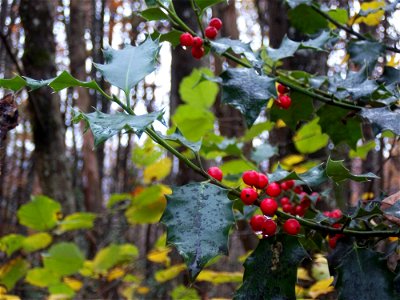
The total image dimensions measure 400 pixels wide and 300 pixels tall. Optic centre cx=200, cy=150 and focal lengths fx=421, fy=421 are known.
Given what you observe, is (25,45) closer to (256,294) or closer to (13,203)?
(256,294)

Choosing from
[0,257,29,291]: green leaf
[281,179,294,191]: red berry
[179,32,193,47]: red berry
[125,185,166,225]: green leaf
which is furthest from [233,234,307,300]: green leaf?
[0,257,29,291]: green leaf

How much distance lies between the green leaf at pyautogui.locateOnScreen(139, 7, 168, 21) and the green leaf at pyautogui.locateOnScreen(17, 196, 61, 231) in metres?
1.08

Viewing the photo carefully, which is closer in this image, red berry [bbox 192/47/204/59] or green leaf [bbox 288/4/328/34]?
red berry [bbox 192/47/204/59]

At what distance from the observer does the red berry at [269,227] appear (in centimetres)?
76

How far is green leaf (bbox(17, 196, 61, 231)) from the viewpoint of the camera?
1761 mm

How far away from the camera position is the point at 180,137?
777 mm

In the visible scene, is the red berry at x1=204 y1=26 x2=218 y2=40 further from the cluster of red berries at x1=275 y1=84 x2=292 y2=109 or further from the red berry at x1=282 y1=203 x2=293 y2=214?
the red berry at x1=282 y1=203 x2=293 y2=214

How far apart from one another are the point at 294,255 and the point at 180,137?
29cm

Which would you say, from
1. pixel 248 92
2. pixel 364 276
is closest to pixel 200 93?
pixel 248 92

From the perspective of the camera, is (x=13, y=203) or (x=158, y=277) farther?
(x=13, y=203)

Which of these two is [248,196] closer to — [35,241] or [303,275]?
[303,275]

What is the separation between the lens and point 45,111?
2.92m

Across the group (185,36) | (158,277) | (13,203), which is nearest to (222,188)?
(185,36)

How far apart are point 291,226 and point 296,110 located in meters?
0.49
